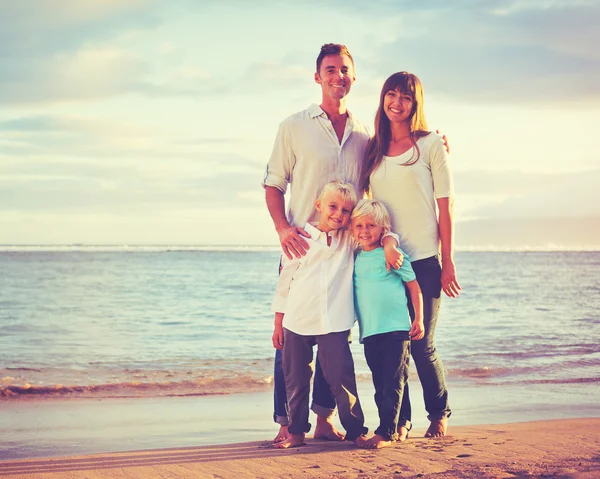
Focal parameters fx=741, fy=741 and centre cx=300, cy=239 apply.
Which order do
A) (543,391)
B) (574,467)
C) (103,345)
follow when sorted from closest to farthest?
1. (574,467)
2. (543,391)
3. (103,345)

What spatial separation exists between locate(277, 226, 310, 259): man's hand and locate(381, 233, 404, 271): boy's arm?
→ 41 centimetres

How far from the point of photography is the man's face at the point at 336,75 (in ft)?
12.9

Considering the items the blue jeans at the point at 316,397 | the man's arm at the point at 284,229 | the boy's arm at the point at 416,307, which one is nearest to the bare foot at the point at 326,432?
the blue jeans at the point at 316,397

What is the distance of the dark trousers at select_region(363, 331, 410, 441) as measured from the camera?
3.73 meters

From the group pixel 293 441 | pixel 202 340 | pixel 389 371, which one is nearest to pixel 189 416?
pixel 293 441

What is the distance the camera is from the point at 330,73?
3.95m

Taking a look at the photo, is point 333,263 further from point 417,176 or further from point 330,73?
point 330,73

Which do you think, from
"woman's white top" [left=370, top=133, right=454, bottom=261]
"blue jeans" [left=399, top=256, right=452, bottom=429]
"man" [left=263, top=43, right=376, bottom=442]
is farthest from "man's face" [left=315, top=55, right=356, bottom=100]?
"blue jeans" [left=399, top=256, right=452, bottom=429]

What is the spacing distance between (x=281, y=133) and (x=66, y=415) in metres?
2.88

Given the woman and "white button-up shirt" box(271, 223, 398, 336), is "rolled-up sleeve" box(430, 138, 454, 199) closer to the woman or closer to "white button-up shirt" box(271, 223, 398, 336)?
the woman

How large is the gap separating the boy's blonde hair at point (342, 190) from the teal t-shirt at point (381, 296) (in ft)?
0.99

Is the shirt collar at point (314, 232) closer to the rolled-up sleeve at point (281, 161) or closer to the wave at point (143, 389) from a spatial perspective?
the rolled-up sleeve at point (281, 161)

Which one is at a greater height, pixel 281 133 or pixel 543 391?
pixel 281 133

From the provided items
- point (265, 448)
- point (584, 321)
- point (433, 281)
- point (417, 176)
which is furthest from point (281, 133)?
point (584, 321)
